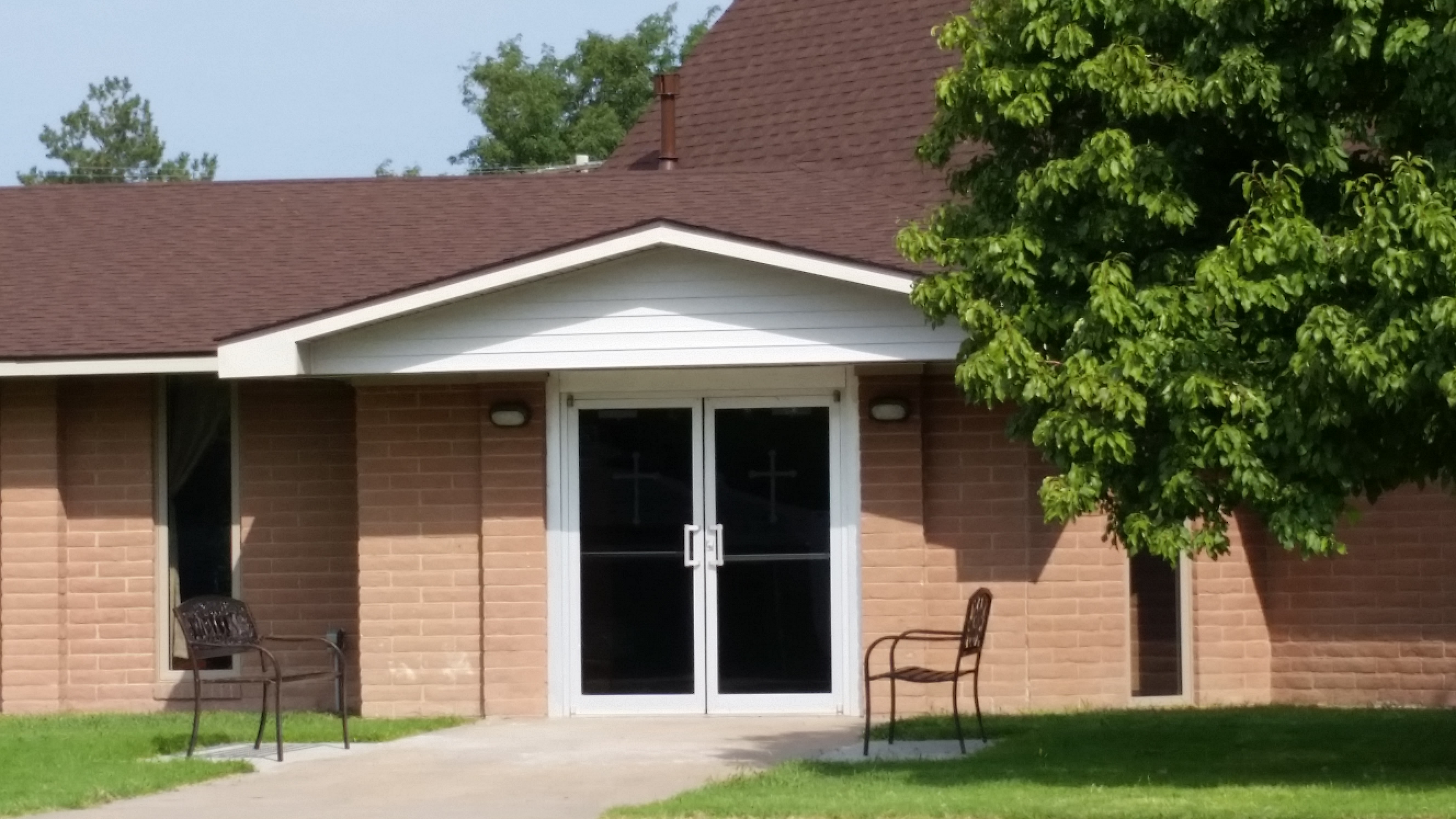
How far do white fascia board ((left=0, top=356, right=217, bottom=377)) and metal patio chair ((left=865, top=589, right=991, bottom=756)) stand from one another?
5.19 meters

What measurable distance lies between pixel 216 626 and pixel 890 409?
15.3ft

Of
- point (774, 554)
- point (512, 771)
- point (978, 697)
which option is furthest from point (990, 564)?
point (512, 771)

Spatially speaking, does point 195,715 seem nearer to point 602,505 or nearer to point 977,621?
point 602,505

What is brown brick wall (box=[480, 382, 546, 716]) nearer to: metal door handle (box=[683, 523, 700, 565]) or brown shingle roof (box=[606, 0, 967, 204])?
metal door handle (box=[683, 523, 700, 565])

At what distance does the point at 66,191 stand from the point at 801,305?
8.64 metres

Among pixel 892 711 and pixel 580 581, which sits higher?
pixel 580 581

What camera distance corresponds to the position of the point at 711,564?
48.9 ft

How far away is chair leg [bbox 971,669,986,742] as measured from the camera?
42.5 feet

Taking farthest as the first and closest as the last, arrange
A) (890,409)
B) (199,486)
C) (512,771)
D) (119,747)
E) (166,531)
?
(199,486) → (166,531) → (890,409) → (119,747) → (512,771)

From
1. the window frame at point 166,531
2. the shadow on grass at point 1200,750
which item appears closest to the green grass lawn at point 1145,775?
the shadow on grass at point 1200,750

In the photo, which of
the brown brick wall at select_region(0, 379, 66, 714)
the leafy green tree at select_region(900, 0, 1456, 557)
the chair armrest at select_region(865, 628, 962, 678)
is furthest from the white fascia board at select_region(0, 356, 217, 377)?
the leafy green tree at select_region(900, 0, 1456, 557)

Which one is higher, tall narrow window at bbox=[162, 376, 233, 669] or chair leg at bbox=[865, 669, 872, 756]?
tall narrow window at bbox=[162, 376, 233, 669]

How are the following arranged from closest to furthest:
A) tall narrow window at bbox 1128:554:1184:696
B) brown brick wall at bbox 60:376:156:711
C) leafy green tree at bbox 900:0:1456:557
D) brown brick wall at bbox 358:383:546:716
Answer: leafy green tree at bbox 900:0:1456:557
brown brick wall at bbox 358:383:546:716
tall narrow window at bbox 1128:554:1184:696
brown brick wall at bbox 60:376:156:711

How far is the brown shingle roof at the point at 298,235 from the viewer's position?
50.6ft
